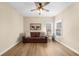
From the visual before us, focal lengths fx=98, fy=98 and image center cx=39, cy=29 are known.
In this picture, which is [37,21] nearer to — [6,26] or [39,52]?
[6,26]

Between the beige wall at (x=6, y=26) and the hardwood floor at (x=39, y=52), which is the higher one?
the beige wall at (x=6, y=26)

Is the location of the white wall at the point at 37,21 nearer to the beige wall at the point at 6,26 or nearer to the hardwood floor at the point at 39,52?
the beige wall at the point at 6,26

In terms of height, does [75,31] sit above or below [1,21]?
below

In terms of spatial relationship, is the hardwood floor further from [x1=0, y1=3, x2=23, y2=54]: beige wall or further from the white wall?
the white wall

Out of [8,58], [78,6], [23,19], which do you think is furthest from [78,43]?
[23,19]

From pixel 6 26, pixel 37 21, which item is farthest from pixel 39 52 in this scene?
pixel 37 21

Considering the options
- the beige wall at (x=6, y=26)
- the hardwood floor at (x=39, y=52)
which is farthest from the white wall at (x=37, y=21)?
the hardwood floor at (x=39, y=52)

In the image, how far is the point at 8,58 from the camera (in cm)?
90

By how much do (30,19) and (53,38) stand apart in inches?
106

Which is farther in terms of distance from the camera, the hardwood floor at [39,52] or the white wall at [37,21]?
the white wall at [37,21]

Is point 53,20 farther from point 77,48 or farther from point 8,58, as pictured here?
point 8,58

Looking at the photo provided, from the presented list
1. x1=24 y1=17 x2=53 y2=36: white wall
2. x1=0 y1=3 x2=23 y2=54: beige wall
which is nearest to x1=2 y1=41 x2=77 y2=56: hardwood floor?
x1=0 y1=3 x2=23 y2=54: beige wall

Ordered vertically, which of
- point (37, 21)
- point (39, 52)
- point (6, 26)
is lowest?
point (39, 52)

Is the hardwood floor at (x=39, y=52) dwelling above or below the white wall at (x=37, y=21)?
below
